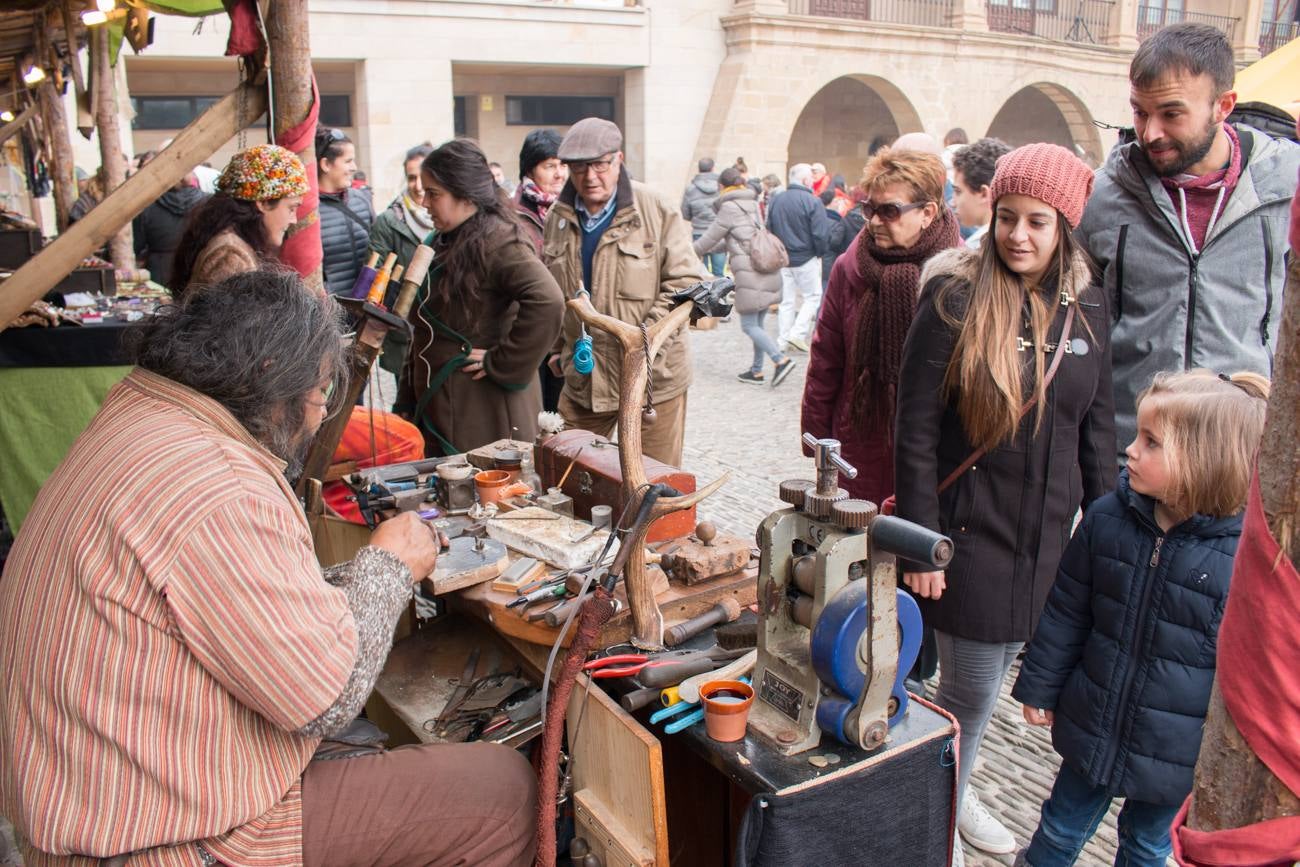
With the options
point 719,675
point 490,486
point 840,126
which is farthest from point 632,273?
point 840,126

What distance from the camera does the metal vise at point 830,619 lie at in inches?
70.6

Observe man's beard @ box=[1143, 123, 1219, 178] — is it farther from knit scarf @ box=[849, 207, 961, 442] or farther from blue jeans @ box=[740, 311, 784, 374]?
blue jeans @ box=[740, 311, 784, 374]

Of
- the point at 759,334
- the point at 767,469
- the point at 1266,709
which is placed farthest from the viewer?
the point at 759,334

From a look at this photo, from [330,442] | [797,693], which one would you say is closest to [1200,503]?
[797,693]

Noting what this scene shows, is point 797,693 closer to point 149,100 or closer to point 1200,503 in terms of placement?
point 1200,503

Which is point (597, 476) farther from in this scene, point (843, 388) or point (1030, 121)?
point (1030, 121)

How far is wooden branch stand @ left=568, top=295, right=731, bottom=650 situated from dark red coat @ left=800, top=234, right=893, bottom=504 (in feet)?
3.63

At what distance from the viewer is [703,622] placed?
2318mm

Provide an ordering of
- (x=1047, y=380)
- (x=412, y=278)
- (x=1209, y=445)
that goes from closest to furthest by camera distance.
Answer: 1. (x=1209, y=445)
2. (x=1047, y=380)
3. (x=412, y=278)

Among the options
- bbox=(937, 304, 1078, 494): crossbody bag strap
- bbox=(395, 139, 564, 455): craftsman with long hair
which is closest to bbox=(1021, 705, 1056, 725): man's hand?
bbox=(937, 304, 1078, 494): crossbody bag strap

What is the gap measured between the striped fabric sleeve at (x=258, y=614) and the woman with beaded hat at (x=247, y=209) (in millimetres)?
2157

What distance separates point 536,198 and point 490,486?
279 cm

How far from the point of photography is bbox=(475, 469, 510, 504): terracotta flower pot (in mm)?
2996

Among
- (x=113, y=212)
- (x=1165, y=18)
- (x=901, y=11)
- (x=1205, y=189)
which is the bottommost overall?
(x=113, y=212)
